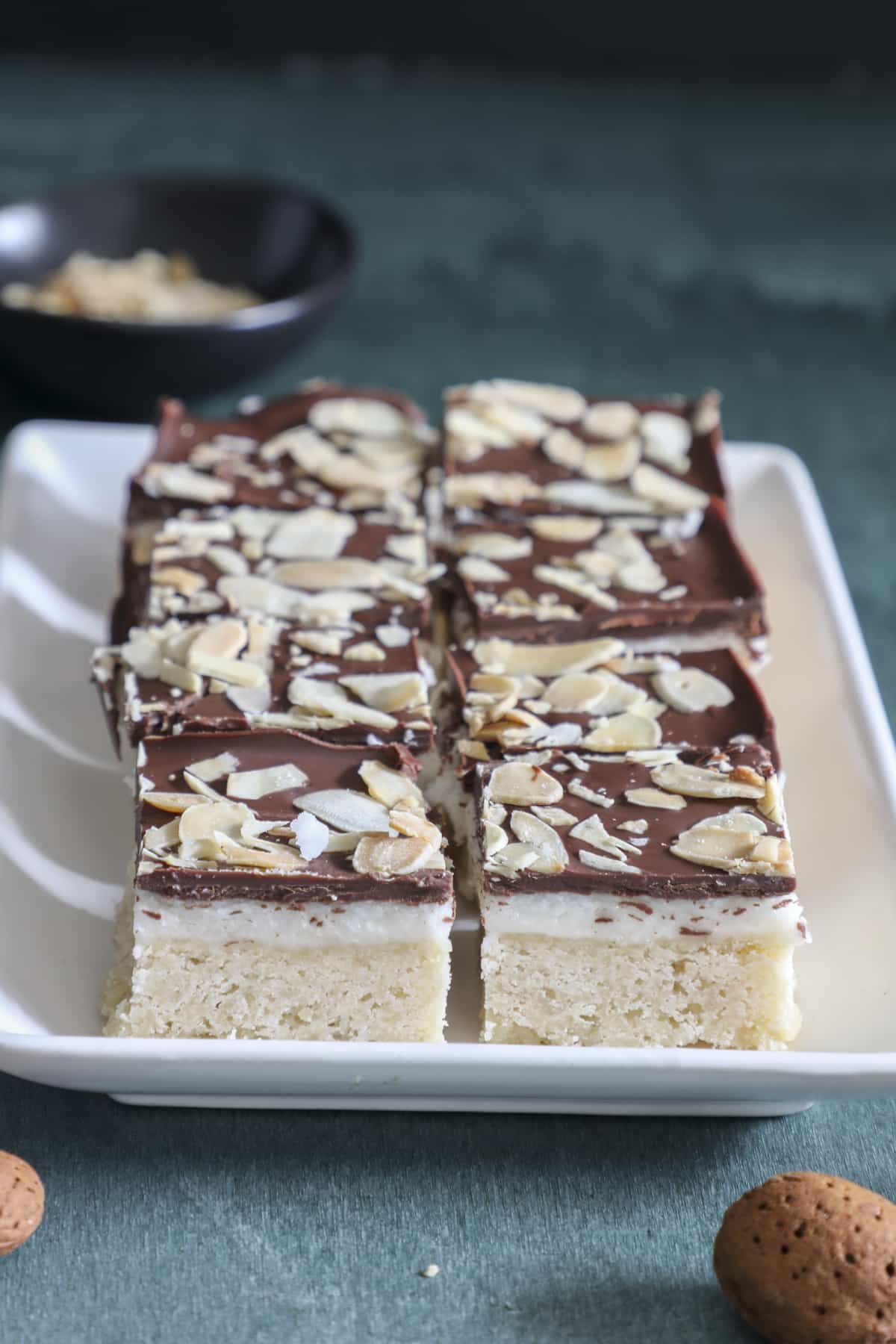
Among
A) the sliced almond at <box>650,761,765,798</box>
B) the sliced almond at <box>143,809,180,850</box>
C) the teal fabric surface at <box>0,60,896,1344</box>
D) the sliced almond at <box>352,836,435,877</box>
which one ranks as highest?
the sliced almond at <box>650,761,765,798</box>

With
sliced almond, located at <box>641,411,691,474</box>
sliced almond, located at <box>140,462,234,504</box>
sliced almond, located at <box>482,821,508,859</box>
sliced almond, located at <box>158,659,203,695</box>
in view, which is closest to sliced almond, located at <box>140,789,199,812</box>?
sliced almond, located at <box>158,659,203,695</box>

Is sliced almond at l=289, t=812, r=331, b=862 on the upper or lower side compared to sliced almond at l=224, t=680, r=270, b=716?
upper

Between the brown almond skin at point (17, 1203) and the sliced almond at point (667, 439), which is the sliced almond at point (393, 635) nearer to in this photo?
the sliced almond at point (667, 439)

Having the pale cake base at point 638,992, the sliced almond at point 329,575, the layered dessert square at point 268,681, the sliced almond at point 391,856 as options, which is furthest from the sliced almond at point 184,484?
the pale cake base at point 638,992

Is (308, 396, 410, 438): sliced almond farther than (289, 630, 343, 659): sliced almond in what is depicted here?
Yes

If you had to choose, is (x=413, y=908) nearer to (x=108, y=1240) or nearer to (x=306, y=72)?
(x=108, y=1240)

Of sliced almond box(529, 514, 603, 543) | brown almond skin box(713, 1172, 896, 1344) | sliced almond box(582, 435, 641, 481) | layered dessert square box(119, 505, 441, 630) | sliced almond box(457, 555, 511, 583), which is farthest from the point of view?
sliced almond box(582, 435, 641, 481)

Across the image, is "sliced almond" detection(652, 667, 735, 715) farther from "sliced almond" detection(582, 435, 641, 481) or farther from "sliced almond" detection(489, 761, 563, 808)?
"sliced almond" detection(582, 435, 641, 481)
